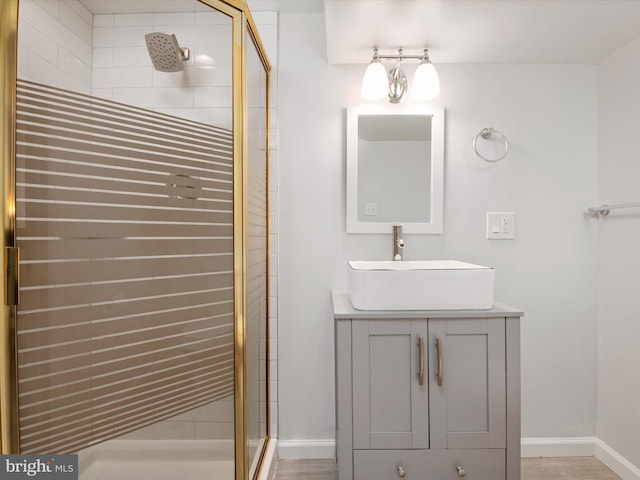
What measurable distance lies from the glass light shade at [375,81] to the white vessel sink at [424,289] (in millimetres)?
855

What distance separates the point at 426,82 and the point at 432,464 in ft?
5.21

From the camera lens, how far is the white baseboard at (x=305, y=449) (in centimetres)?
202

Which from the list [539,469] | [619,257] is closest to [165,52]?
[619,257]

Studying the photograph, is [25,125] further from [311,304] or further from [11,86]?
[311,304]

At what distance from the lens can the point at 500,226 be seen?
2.03 metres

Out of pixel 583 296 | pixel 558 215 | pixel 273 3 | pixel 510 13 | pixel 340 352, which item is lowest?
pixel 340 352

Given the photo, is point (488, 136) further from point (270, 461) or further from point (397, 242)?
point (270, 461)

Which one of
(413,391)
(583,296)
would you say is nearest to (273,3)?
(413,391)

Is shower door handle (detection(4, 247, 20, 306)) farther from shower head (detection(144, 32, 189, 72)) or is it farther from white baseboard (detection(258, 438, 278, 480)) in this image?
white baseboard (detection(258, 438, 278, 480))

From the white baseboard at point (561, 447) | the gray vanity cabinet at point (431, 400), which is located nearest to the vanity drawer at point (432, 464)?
the gray vanity cabinet at point (431, 400)

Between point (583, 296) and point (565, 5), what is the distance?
1327 mm

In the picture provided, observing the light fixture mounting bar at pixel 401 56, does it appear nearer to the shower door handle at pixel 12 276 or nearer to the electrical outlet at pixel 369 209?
the electrical outlet at pixel 369 209

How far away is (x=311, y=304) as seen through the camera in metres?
2.03

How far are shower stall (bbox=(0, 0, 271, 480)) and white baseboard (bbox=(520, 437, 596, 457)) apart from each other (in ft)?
5.17
